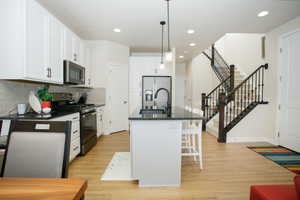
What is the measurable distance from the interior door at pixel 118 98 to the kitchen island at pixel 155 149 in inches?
110

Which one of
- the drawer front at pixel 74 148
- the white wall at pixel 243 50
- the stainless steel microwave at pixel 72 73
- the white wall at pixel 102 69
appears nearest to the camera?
the drawer front at pixel 74 148

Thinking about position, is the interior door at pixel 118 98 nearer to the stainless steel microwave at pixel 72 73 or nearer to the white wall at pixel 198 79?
the stainless steel microwave at pixel 72 73

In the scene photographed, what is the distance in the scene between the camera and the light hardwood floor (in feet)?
5.94

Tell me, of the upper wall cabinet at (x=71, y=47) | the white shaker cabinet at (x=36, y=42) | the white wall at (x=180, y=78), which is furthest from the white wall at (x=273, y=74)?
the white wall at (x=180, y=78)

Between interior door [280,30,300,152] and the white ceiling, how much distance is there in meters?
0.56

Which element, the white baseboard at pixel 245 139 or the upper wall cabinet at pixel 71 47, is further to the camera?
the white baseboard at pixel 245 139

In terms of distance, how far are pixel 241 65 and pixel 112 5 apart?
5.44 metres

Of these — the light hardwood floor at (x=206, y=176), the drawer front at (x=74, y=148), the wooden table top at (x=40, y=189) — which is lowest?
the light hardwood floor at (x=206, y=176)

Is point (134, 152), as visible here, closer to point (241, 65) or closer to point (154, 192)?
point (154, 192)

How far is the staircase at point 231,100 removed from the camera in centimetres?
377

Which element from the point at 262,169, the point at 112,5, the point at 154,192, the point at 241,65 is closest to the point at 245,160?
the point at 262,169

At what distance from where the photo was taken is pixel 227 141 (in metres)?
3.77

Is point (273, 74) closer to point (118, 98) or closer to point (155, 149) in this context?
point (155, 149)

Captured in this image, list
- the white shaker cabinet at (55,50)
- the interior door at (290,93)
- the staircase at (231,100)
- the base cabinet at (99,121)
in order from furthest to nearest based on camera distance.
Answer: the base cabinet at (99,121), the staircase at (231,100), the interior door at (290,93), the white shaker cabinet at (55,50)
